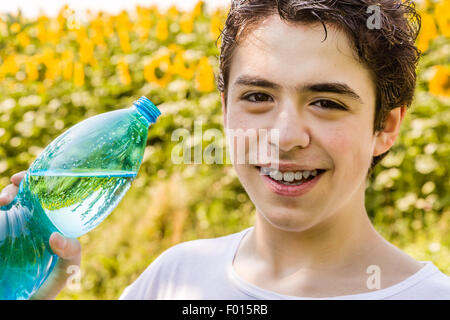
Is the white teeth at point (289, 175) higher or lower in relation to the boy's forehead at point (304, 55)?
lower

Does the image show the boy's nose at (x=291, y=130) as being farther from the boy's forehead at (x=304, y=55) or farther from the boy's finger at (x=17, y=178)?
the boy's finger at (x=17, y=178)

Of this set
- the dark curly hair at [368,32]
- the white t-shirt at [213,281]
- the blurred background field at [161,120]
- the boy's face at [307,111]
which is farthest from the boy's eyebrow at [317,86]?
the blurred background field at [161,120]

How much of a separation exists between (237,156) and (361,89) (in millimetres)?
369

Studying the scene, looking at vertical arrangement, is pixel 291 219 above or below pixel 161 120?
below

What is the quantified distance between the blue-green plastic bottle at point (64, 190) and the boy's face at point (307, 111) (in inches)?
11.2

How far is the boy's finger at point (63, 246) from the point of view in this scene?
1.24 metres

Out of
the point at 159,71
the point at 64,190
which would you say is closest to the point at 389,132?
the point at 64,190

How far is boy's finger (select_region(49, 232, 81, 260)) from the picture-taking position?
1240 millimetres

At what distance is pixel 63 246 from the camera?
4.09ft

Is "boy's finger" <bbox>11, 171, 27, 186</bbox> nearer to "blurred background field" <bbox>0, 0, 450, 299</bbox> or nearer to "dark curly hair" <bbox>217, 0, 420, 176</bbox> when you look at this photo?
"dark curly hair" <bbox>217, 0, 420, 176</bbox>

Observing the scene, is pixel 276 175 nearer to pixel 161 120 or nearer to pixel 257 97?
pixel 257 97

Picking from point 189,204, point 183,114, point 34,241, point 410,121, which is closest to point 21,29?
point 183,114

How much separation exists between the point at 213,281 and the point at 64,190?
54cm

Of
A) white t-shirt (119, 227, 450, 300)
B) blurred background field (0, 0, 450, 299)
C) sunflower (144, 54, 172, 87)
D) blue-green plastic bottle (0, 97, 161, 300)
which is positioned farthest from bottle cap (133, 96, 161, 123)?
sunflower (144, 54, 172, 87)
